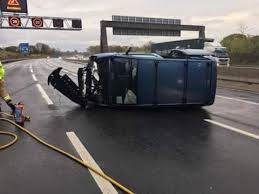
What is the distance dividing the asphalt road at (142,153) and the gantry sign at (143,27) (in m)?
51.2

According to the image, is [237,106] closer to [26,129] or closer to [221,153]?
[221,153]

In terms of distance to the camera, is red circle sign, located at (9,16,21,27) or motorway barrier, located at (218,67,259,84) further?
red circle sign, located at (9,16,21,27)

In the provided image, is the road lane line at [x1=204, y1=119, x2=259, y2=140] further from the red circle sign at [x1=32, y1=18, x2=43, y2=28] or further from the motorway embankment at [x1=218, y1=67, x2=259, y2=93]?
the red circle sign at [x1=32, y1=18, x2=43, y2=28]

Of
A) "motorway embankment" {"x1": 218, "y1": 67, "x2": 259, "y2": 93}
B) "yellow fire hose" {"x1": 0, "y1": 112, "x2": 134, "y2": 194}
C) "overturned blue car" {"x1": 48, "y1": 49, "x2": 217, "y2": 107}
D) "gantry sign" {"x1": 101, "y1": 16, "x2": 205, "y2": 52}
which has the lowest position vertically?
"motorway embankment" {"x1": 218, "y1": 67, "x2": 259, "y2": 93}

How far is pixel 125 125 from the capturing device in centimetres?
882

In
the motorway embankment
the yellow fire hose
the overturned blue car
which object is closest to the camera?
the yellow fire hose

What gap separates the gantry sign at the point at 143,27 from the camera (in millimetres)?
61581

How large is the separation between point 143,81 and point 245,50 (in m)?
61.7

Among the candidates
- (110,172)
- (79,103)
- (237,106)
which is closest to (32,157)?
(110,172)

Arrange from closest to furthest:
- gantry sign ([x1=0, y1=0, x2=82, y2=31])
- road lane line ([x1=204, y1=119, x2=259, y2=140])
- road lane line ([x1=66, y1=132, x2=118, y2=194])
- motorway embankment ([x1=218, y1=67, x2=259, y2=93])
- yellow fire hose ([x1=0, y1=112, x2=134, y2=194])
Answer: road lane line ([x1=66, y1=132, x2=118, y2=194])
yellow fire hose ([x1=0, y1=112, x2=134, y2=194])
road lane line ([x1=204, y1=119, x2=259, y2=140])
motorway embankment ([x1=218, y1=67, x2=259, y2=93])
gantry sign ([x1=0, y1=0, x2=82, y2=31])

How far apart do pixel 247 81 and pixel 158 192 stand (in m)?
17.3

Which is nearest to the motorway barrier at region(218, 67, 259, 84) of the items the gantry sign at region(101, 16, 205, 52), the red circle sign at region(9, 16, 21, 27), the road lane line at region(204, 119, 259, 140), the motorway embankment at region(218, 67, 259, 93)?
the motorway embankment at region(218, 67, 259, 93)

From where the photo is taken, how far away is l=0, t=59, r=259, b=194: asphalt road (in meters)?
4.88

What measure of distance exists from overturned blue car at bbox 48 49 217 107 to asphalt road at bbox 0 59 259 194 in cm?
51
